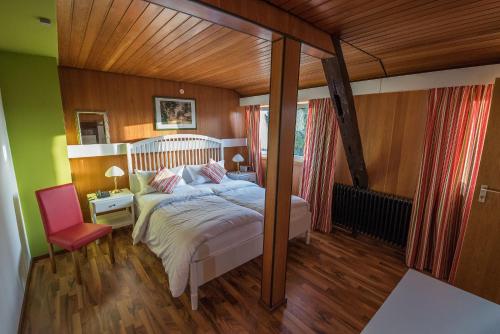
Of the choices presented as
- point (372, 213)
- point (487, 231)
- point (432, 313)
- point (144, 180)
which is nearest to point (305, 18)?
point (432, 313)

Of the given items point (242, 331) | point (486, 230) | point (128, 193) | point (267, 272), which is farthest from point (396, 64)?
point (128, 193)

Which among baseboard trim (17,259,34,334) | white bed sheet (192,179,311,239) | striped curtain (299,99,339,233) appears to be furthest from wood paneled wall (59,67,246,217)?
striped curtain (299,99,339,233)

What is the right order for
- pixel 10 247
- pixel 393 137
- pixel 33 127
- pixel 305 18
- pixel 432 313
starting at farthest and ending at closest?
pixel 393 137 → pixel 33 127 → pixel 10 247 → pixel 305 18 → pixel 432 313

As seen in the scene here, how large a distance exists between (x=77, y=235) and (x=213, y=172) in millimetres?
2114

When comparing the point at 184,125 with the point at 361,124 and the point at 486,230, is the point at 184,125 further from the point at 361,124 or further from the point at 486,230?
the point at 486,230

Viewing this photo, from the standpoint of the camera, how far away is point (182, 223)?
7.84ft

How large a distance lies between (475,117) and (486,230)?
1.16 metres

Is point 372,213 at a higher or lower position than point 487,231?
lower

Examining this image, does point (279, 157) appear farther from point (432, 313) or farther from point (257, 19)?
point (432, 313)

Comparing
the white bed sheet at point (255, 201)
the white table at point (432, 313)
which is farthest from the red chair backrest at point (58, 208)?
the white table at point (432, 313)

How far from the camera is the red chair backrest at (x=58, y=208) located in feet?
7.90

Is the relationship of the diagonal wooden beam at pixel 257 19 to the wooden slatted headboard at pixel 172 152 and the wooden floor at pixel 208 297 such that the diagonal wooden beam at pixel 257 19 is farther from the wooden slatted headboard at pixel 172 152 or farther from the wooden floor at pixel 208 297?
the wooden slatted headboard at pixel 172 152

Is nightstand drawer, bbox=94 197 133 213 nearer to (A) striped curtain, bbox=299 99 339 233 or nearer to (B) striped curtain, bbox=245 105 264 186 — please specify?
(B) striped curtain, bbox=245 105 264 186

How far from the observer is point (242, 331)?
1880 millimetres
